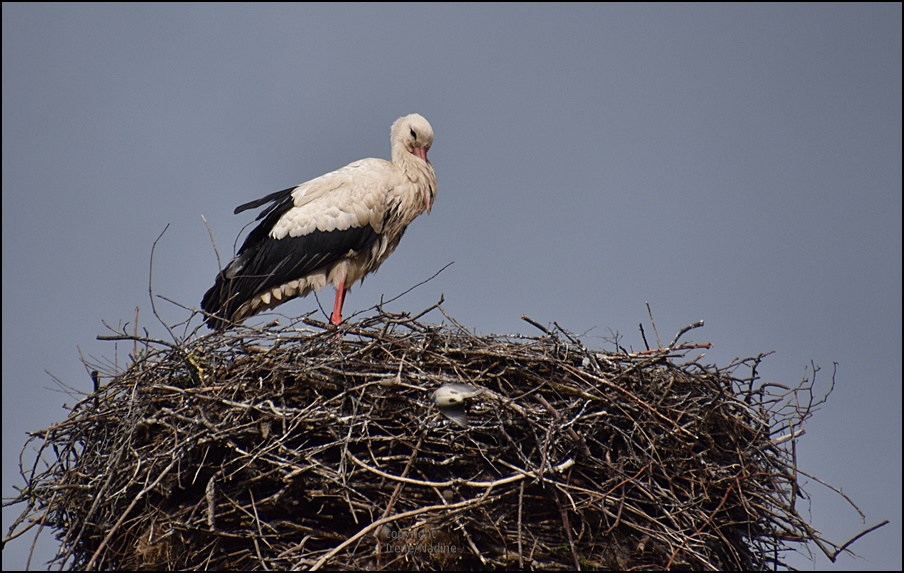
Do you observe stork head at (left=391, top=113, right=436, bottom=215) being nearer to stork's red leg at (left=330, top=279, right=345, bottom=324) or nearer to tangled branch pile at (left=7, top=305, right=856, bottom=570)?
stork's red leg at (left=330, top=279, right=345, bottom=324)

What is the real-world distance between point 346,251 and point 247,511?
92.7 inches

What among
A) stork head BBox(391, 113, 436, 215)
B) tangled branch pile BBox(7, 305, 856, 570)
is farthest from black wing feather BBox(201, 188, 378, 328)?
tangled branch pile BBox(7, 305, 856, 570)

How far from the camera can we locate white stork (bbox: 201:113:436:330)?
21.2 ft

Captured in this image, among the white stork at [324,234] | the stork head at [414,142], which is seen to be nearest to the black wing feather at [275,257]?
the white stork at [324,234]

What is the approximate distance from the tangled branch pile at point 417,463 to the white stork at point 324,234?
1.52m

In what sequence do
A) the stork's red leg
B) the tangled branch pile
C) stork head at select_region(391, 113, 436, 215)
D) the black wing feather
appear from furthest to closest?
stork head at select_region(391, 113, 436, 215) → the stork's red leg → the black wing feather → the tangled branch pile

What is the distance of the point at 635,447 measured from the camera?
479cm

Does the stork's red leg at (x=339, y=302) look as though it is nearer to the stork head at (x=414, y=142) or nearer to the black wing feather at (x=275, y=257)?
the black wing feather at (x=275, y=257)

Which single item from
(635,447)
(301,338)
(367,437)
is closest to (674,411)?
(635,447)

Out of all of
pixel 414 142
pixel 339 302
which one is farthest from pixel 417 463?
pixel 414 142

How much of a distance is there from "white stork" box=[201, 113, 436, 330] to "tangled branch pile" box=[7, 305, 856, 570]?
1518 millimetres

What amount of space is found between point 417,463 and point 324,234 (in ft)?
7.45

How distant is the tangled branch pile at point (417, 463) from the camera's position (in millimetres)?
4477

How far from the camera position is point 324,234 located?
6.52 meters
